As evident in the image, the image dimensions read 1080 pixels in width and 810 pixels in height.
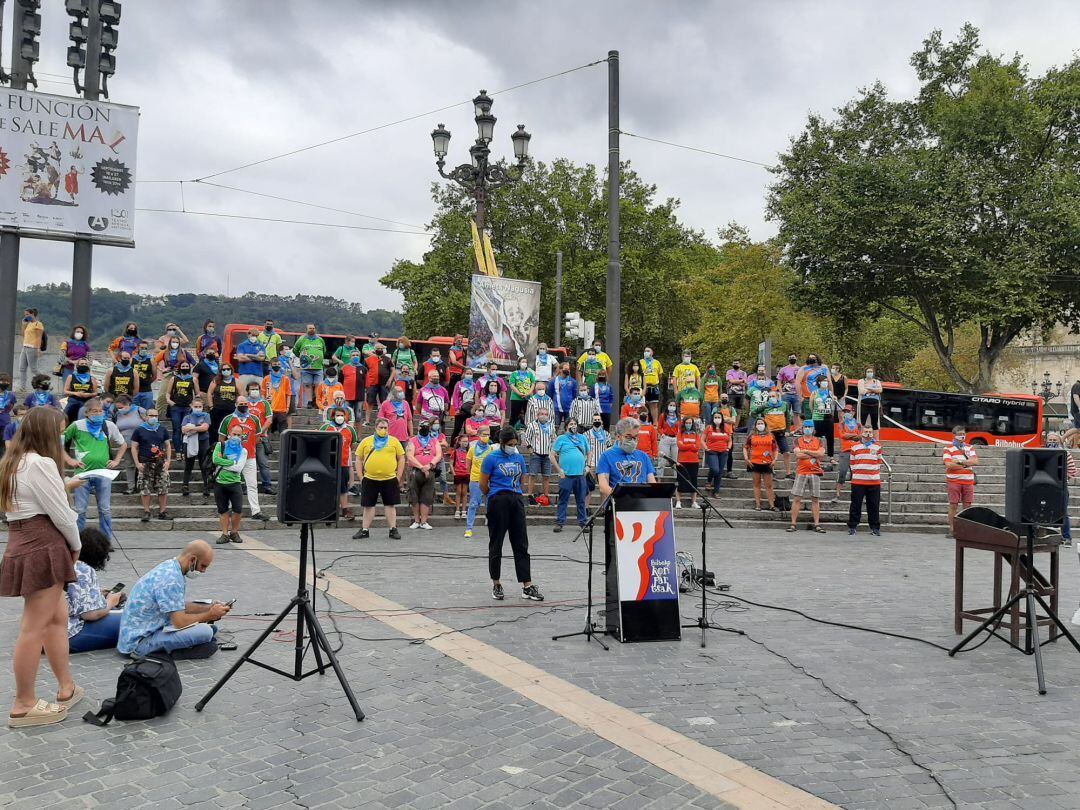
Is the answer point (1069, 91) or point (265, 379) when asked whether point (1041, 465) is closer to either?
point (265, 379)

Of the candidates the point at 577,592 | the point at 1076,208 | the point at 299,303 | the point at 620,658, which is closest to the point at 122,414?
the point at 577,592

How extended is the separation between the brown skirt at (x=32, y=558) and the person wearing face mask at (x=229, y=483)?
6.90 m

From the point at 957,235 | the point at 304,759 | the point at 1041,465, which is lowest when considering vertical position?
the point at 304,759

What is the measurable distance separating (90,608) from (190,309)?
59759mm

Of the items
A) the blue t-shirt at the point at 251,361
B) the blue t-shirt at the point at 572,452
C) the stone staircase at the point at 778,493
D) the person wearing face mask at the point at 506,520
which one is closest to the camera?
the person wearing face mask at the point at 506,520

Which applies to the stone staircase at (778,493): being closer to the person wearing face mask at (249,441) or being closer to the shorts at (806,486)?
the person wearing face mask at (249,441)

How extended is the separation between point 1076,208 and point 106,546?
101ft

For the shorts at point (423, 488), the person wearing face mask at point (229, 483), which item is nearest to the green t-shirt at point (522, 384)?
the shorts at point (423, 488)

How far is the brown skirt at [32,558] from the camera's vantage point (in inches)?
190

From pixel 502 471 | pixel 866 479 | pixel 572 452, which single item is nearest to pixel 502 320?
pixel 572 452

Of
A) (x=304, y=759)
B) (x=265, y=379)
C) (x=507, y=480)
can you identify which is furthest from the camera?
(x=265, y=379)

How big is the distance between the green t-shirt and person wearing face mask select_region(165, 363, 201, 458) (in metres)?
6.16

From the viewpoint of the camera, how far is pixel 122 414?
1339 cm

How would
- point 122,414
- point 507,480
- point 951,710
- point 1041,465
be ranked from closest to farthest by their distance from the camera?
point 951,710 → point 1041,465 → point 507,480 → point 122,414
